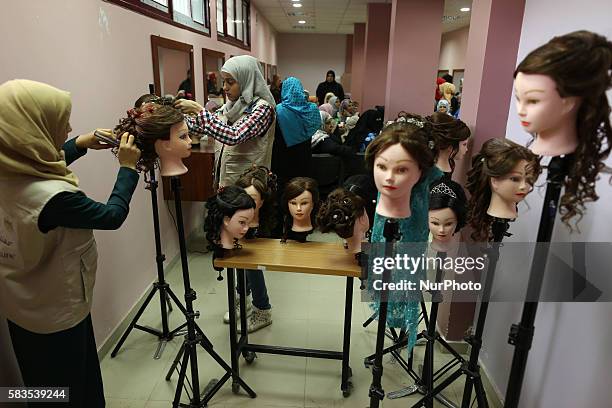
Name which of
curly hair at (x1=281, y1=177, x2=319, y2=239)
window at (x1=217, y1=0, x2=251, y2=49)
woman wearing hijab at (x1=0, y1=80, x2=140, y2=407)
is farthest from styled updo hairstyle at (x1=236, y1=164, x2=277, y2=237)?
window at (x1=217, y1=0, x2=251, y2=49)

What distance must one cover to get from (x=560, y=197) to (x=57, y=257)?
61.3 inches

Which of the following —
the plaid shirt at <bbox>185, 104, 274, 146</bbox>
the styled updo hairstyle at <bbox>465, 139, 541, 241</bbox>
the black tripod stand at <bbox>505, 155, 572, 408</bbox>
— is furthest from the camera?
the plaid shirt at <bbox>185, 104, 274, 146</bbox>

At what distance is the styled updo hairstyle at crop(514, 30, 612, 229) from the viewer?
0.82 metres

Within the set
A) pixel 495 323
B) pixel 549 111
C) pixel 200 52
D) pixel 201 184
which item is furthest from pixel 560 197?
pixel 200 52

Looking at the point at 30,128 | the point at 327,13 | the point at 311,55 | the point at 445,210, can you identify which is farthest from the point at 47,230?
the point at 311,55

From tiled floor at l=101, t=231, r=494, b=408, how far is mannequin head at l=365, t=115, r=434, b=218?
1.28 m

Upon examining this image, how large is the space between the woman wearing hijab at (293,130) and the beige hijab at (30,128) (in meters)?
1.37

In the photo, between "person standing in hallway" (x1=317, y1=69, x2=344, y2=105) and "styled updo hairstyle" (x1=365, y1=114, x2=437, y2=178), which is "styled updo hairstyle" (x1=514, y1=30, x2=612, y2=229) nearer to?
"styled updo hairstyle" (x1=365, y1=114, x2=437, y2=178)

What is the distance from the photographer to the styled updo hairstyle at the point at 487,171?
4.60 ft

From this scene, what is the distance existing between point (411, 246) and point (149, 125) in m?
1.12

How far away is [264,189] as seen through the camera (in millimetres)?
1966

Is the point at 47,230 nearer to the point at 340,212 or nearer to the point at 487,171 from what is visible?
the point at 340,212

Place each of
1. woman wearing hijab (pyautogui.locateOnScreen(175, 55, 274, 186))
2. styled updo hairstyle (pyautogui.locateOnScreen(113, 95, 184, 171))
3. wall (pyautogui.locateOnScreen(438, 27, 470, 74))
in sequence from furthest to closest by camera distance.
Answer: wall (pyautogui.locateOnScreen(438, 27, 470, 74)) → woman wearing hijab (pyautogui.locateOnScreen(175, 55, 274, 186)) → styled updo hairstyle (pyautogui.locateOnScreen(113, 95, 184, 171))

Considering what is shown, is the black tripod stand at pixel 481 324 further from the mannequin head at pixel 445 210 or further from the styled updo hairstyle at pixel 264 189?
the styled updo hairstyle at pixel 264 189
